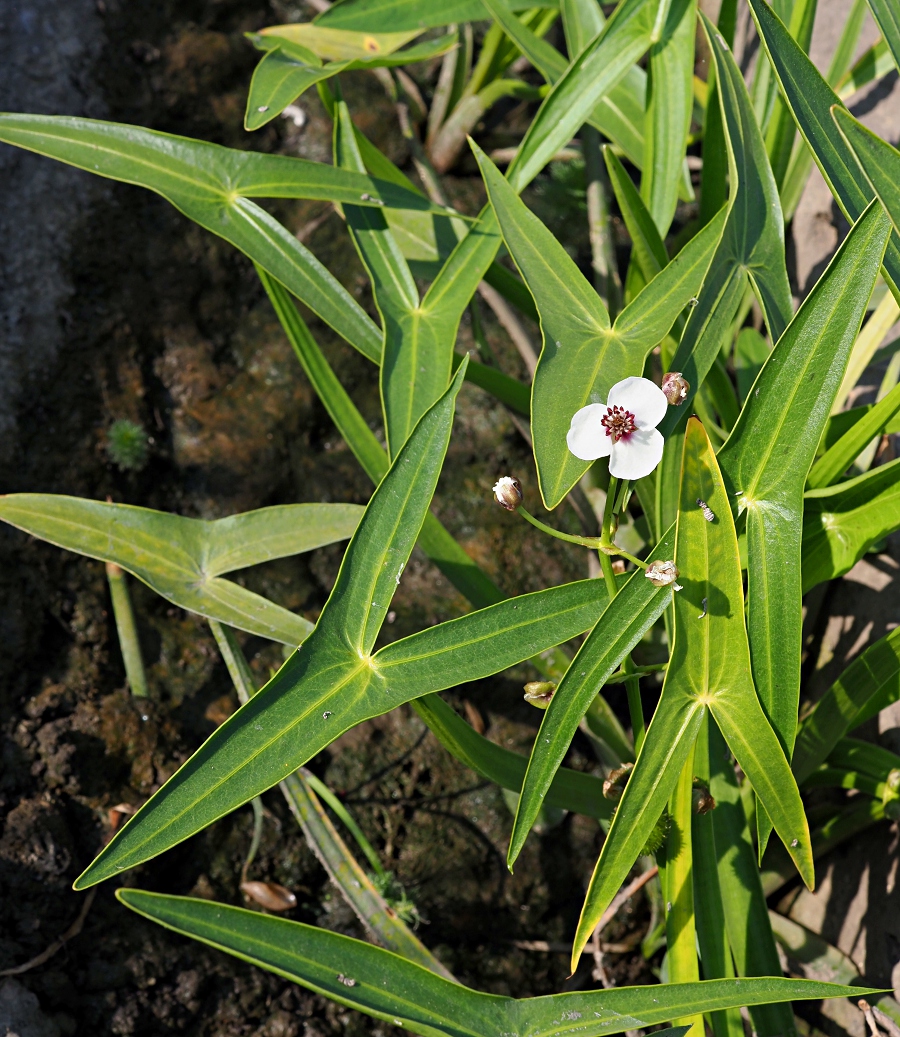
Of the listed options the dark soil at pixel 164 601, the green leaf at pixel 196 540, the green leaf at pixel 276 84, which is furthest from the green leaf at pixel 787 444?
the green leaf at pixel 276 84

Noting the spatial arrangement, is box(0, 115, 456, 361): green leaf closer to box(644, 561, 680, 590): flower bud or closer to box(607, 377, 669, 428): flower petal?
box(607, 377, 669, 428): flower petal

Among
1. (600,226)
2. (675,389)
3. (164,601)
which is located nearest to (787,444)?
(675,389)

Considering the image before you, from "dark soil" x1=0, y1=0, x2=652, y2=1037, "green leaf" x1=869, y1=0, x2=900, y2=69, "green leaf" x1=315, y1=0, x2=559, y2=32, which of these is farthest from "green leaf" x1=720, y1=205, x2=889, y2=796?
"green leaf" x1=315, y1=0, x2=559, y2=32

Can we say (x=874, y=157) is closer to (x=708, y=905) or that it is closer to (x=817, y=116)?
(x=817, y=116)

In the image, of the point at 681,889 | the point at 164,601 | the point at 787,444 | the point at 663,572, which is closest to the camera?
the point at 663,572

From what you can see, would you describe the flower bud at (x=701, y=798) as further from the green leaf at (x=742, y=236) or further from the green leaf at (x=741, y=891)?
the green leaf at (x=742, y=236)
